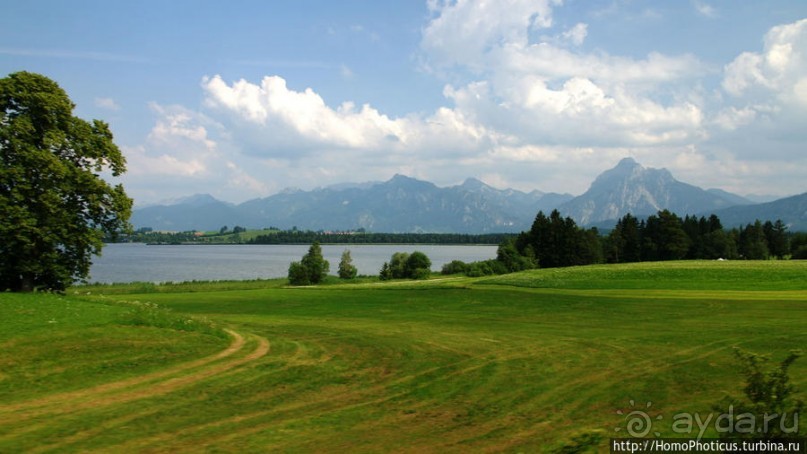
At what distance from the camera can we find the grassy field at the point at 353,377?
12359 mm

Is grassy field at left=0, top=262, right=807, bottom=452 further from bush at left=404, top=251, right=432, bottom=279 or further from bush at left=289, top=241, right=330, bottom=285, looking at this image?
bush at left=404, top=251, right=432, bottom=279

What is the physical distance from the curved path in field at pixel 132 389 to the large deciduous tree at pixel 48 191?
16.9 meters

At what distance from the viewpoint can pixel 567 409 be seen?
1430 cm

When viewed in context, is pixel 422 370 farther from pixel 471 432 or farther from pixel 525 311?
pixel 525 311

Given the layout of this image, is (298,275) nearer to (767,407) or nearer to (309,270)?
(309,270)

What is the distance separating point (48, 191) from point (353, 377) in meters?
22.8

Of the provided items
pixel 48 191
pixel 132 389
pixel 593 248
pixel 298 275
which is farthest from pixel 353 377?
pixel 593 248

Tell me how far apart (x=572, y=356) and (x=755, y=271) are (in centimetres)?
4989

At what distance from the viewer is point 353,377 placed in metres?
17.8

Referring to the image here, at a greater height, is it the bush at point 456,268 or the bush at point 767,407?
the bush at point 767,407

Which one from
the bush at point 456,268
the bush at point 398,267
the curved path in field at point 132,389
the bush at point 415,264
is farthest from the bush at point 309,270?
the curved path in field at point 132,389

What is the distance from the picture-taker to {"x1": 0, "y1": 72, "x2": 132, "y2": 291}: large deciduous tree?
29438 millimetres

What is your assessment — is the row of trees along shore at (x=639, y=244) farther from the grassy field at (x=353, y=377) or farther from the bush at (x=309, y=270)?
the grassy field at (x=353, y=377)

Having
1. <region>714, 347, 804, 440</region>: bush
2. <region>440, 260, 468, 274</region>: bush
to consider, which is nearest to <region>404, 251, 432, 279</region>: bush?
<region>440, 260, 468, 274</region>: bush
